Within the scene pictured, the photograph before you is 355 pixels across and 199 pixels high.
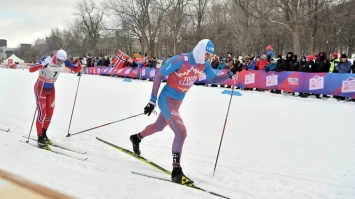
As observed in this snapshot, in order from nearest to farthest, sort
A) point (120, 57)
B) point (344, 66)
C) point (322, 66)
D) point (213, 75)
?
point (213, 75), point (344, 66), point (322, 66), point (120, 57)

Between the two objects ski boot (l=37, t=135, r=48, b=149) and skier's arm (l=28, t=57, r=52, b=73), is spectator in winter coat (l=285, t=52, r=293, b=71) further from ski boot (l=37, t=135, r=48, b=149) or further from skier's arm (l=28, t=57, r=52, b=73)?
ski boot (l=37, t=135, r=48, b=149)

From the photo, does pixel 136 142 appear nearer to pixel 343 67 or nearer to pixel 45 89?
pixel 45 89

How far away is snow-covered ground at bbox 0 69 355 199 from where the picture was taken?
4430 mm

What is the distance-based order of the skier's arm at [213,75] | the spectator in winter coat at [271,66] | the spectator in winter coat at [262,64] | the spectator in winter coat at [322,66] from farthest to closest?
the spectator in winter coat at [262,64], the spectator in winter coat at [271,66], the spectator in winter coat at [322,66], the skier's arm at [213,75]

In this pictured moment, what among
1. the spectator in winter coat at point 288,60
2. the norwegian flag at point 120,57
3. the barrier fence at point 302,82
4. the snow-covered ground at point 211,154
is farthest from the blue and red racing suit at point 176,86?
the norwegian flag at point 120,57

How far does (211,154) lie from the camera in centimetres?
611

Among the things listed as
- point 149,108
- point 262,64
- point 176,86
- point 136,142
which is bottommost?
point 136,142

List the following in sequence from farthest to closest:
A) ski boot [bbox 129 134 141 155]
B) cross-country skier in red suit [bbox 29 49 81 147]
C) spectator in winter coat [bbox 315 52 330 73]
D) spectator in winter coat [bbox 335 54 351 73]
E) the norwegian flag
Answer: the norwegian flag < spectator in winter coat [bbox 315 52 330 73] < spectator in winter coat [bbox 335 54 351 73] < cross-country skier in red suit [bbox 29 49 81 147] < ski boot [bbox 129 134 141 155]

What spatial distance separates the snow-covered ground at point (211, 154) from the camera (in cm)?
443

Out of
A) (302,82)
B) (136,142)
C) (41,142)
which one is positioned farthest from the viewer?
(302,82)

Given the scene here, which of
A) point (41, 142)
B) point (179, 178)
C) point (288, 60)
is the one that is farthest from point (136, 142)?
point (288, 60)

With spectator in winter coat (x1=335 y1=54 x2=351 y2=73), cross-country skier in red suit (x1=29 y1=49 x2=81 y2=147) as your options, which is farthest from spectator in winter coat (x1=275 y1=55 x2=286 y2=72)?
cross-country skier in red suit (x1=29 y1=49 x2=81 y2=147)

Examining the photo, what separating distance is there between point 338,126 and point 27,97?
11470mm

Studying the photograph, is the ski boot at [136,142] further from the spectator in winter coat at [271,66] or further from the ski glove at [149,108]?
the spectator in winter coat at [271,66]
